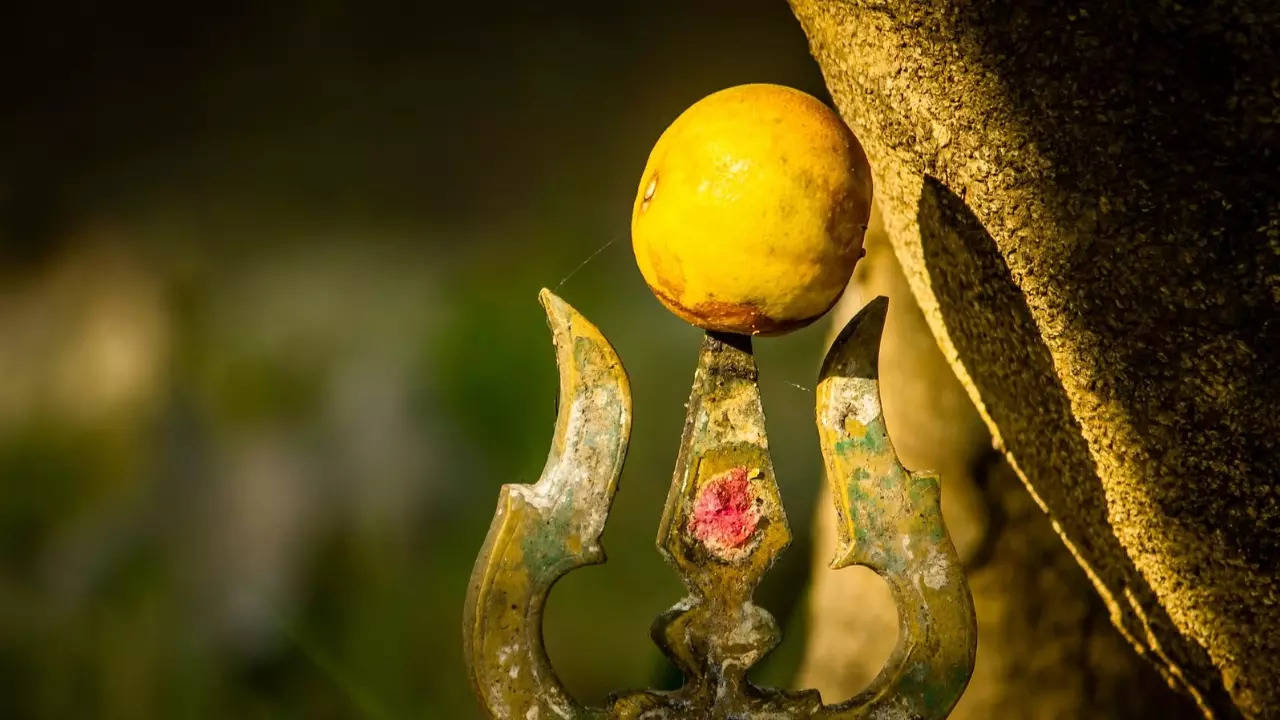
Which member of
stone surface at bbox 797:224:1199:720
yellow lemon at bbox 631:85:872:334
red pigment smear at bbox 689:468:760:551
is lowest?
stone surface at bbox 797:224:1199:720

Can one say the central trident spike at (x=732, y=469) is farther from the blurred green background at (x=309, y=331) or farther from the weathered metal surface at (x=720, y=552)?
the blurred green background at (x=309, y=331)

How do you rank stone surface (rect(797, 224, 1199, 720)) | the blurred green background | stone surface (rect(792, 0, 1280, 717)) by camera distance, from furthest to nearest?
stone surface (rect(797, 224, 1199, 720)), the blurred green background, stone surface (rect(792, 0, 1280, 717))

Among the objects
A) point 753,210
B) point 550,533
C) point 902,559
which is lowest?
point 902,559

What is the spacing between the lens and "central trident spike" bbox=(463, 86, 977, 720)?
0.73 metres

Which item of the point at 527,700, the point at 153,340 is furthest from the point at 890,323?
the point at 153,340

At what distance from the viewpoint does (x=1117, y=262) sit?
82cm

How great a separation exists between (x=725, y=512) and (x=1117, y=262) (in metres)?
0.39

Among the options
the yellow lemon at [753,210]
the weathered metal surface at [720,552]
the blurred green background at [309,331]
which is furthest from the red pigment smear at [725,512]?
the blurred green background at [309,331]

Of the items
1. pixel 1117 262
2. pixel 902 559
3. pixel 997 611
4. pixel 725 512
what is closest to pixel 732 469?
pixel 725 512

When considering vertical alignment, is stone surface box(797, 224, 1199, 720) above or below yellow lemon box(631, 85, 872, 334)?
below

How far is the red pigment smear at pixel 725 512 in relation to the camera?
0.80 meters

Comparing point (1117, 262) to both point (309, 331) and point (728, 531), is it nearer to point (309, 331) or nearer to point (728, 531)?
point (728, 531)

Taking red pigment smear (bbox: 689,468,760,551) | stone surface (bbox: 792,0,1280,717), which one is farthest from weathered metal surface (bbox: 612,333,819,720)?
stone surface (bbox: 792,0,1280,717)

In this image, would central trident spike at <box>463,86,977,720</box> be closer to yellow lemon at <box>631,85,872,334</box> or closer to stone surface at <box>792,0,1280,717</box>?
yellow lemon at <box>631,85,872,334</box>
